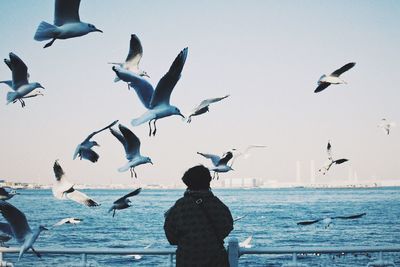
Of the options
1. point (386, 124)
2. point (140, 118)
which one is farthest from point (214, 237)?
point (386, 124)

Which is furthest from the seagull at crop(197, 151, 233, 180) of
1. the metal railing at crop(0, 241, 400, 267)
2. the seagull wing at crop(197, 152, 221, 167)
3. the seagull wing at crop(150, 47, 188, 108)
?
the metal railing at crop(0, 241, 400, 267)

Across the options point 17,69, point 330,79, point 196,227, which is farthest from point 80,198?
point 330,79

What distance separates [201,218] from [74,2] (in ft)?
11.5

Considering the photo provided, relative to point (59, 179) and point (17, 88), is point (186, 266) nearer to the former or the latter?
point (59, 179)

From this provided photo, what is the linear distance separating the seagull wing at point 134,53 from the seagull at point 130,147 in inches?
42.1

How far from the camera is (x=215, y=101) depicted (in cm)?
805

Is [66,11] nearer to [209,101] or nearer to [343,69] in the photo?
[209,101]

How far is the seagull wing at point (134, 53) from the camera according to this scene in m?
8.18

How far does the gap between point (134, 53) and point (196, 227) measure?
4.79 metres

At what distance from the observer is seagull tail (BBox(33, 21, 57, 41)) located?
19.9ft

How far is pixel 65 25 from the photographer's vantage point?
639 centimetres

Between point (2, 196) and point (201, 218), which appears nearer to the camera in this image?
point (201, 218)

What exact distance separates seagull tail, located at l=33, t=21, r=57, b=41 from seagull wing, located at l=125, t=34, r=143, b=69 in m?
1.98

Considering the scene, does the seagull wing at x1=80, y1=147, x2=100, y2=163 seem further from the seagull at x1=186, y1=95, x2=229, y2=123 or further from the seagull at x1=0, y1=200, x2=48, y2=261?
the seagull at x1=0, y1=200, x2=48, y2=261
